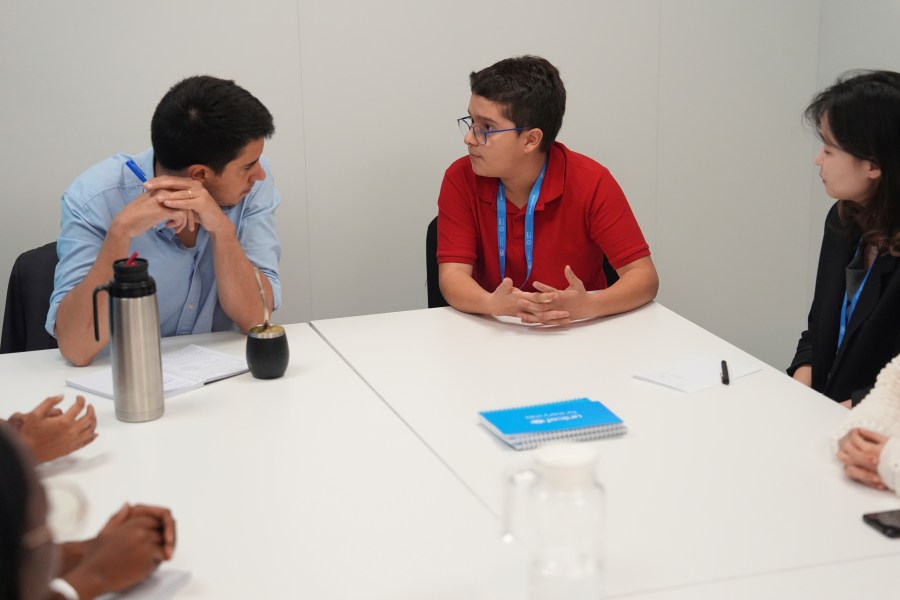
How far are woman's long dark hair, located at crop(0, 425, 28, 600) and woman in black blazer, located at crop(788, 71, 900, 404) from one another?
1.77 m

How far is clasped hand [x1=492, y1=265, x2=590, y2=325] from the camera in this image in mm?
2471

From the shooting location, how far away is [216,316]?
8.73ft

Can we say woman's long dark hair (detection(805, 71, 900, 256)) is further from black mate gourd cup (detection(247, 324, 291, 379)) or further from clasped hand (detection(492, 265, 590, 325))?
black mate gourd cup (detection(247, 324, 291, 379))

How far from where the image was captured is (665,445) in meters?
1.76

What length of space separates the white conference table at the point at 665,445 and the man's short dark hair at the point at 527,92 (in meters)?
0.63

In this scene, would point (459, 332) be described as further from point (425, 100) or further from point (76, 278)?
point (425, 100)

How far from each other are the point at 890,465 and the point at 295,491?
97 centimetres

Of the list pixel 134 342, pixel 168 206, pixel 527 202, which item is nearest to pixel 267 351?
pixel 134 342

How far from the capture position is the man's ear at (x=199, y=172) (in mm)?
2352

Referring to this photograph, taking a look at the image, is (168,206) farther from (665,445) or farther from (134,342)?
(665,445)

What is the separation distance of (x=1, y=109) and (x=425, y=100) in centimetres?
147

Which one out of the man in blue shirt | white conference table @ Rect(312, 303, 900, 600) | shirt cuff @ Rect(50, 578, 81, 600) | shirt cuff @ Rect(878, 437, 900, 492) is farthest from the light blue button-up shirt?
shirt cuff @ Rect(878, 437, 900, 492)

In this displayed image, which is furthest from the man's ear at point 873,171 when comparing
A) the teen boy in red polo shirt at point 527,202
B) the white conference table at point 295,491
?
the white conference table at point 295,491

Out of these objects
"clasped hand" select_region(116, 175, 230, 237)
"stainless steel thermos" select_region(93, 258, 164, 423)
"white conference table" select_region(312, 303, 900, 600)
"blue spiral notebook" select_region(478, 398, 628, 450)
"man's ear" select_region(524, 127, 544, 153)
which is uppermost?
"man's ear" select_region(524, 127, 544, 153)
